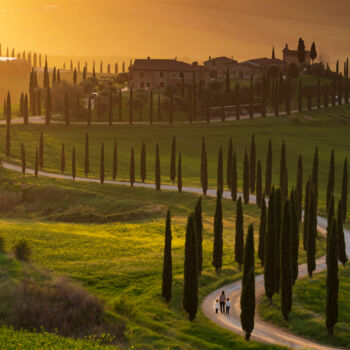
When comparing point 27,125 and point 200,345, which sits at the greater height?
point 27,125

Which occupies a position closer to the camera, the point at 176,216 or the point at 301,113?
the point at 176,216

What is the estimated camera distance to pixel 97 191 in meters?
102

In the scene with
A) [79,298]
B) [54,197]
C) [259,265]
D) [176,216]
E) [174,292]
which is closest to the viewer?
[79,298]

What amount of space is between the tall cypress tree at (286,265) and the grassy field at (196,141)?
5622cm

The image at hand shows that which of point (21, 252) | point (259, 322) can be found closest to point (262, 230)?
point (259, 322)

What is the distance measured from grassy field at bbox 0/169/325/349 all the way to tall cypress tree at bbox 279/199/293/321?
5.90 m

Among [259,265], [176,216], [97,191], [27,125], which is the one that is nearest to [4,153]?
[27,125]

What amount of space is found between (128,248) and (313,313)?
25817 mm

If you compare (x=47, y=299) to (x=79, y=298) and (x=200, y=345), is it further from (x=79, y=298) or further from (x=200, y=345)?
(x=200, y=345)

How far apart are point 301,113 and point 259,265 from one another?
12255 cm

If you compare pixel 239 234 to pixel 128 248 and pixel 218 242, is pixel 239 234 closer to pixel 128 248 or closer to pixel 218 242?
pixel 218 242

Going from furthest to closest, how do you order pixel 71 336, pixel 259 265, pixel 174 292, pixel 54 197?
pixel 54 197
pixel 259 265
pixel 174 292
pixel 71 336

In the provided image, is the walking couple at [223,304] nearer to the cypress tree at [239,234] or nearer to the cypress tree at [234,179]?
the cypress tree at [239,234]

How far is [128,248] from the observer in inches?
2731
